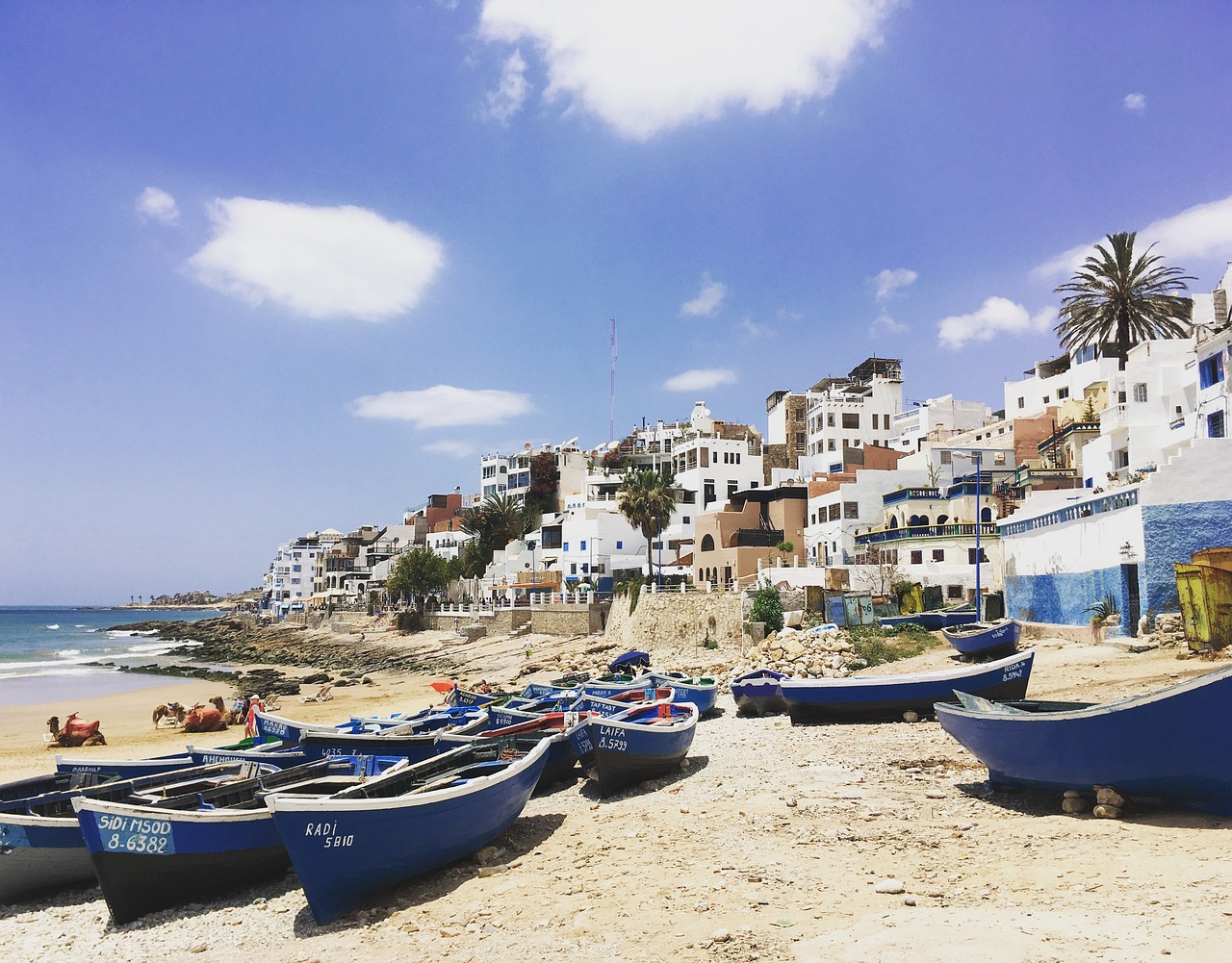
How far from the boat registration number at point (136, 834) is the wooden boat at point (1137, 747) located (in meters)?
10.7

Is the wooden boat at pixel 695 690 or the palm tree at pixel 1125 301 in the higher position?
the palm tree at pixel 1125 301

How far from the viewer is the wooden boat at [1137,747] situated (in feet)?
29.0

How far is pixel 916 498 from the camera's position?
148ft

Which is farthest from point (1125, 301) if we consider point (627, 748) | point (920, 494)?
point (627, 748)

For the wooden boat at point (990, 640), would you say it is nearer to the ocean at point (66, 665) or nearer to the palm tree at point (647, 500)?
the palm tree at point (647, 500)

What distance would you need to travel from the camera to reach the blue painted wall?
21516 millimetres

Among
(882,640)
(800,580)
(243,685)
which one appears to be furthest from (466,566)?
(882,640)

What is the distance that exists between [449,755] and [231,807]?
3.21 metres

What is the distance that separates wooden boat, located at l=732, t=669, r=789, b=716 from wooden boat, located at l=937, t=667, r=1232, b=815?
35.5ft

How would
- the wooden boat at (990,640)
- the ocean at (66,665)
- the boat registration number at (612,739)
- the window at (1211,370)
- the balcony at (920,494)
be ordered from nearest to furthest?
the boat registration number at (612,739) < the wooden boat at (990,640) < the window at (1211,370) < the balcony at (920,494) < the ocean at (66,665)

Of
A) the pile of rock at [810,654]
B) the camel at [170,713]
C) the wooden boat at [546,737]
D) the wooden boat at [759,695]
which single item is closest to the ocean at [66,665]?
the camel at [170,713]

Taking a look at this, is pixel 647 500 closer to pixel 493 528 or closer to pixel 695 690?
pixel 695 690

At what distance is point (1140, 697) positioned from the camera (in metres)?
9.41

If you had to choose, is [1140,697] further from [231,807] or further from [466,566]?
[466,566]
